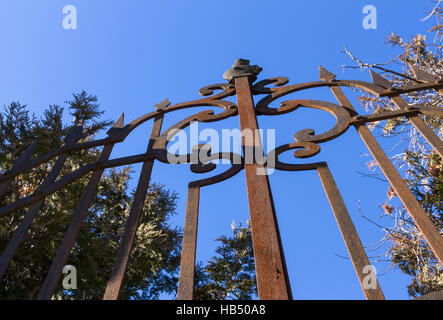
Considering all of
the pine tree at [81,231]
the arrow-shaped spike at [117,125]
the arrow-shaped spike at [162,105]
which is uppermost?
the pine tree at [81,231]

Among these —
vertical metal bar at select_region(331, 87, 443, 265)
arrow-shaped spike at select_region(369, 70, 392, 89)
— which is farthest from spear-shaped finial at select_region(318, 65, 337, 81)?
vertical metal bar at select_region(331, 87, 443, 265)

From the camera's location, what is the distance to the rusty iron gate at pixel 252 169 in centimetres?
145

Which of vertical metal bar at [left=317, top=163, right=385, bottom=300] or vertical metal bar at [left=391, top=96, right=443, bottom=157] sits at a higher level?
vertical metal bar at [left=391, top=96, right=443, bottom=157]

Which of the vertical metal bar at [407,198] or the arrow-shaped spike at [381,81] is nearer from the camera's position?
the vertical metal bar at [407,198]

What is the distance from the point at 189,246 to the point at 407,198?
1000 millimetres

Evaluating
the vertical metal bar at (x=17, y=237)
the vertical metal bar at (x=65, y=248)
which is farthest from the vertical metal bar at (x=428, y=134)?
the vertical metal bar at (x=17, y=237)

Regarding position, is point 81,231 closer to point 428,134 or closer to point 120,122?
point 120,122

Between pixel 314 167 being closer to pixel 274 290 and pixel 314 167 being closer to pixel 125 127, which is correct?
pixel 274 290

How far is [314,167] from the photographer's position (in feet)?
5.90

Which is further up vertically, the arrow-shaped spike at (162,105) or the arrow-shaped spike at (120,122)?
the arrow-shaped spike at (162,105)

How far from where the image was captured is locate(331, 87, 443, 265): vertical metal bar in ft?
4.70

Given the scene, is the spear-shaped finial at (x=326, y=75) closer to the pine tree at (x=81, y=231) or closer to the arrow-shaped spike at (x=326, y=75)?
the arrow-shaped spike at (x=326, y=75)

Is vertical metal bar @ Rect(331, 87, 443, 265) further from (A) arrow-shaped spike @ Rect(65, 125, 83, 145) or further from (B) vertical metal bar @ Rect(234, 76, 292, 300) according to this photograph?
(A) arrow-shaped spike @ Rect(65, 125, 83, 145)
